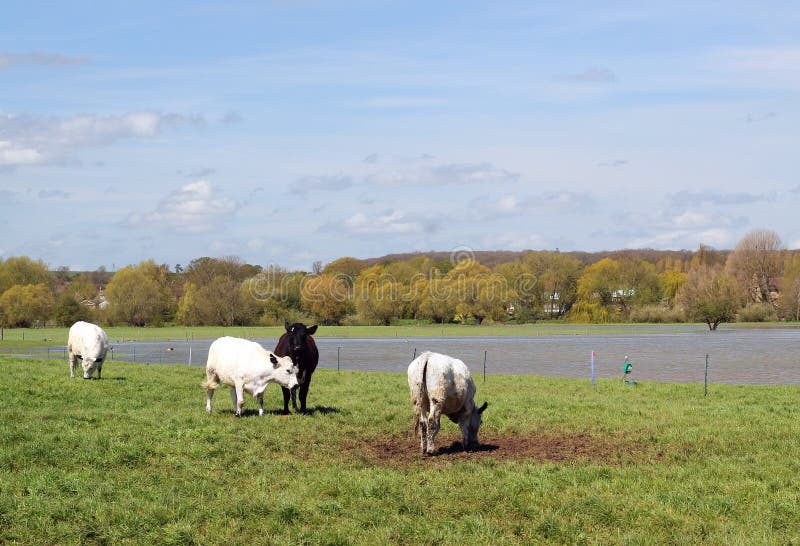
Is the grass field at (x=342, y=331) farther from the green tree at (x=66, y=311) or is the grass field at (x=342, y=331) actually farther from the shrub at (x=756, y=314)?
the shrub at (x=756, y=314)

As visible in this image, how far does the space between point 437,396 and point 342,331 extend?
100 m

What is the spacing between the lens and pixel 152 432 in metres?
16.2

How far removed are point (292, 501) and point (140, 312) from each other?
13149cm

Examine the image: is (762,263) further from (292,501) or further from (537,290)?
(292,501)

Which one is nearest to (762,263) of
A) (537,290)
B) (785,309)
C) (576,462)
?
(785,309)

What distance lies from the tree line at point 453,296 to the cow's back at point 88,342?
3892 inches

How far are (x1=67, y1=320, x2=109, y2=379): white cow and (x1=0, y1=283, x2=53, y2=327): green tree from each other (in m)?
108

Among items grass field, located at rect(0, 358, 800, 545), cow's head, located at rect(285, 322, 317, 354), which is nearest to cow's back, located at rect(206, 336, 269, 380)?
cow's head, located at rect(285, 322, 317, 354)

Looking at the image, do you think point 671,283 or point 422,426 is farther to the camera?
point 671,283

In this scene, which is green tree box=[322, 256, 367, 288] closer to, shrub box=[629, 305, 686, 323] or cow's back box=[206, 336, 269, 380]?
shrub box=[629, 305, 686, 323]

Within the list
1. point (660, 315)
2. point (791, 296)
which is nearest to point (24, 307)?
point (660, 315)

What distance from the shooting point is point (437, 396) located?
15.3 meters

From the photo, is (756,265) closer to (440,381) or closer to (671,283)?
(671,283)

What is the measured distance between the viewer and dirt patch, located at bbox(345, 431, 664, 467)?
48.3 feet
